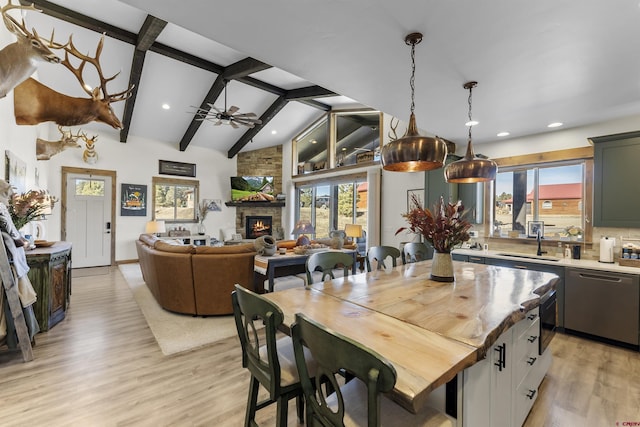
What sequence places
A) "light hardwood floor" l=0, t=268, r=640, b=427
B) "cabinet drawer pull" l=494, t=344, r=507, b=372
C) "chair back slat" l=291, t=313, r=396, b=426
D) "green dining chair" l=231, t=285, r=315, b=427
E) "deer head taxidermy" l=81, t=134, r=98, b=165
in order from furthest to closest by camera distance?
"deer head taxidermy" l=81, t=134, r=98, b=165 → "light hardwood floor" l=0, t=268, r=640, b=427 → "cabinet drawer pull" l=494, t=344, r=507, b=372 → "green dining chair" l=231, t=285, r=315, b=427 → "chair back slat" l=291, t=313, r=396, b=426

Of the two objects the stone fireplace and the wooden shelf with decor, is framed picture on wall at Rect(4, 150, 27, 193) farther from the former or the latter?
the stone fireplace

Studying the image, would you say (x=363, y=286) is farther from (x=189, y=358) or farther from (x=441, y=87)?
(x=441, y=87)

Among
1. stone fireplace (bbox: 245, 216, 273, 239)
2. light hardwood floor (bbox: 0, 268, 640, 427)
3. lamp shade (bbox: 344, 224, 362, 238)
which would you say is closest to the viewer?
light hardwood floor (bbox: 0, 268, 640, 427)

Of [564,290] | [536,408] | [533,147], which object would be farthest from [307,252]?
[533,147]

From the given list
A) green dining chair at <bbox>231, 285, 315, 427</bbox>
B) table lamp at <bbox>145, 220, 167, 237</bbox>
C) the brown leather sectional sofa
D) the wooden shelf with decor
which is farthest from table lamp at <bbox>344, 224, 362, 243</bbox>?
table lamp at <bbox>145, 220, 167, 237</bbox>

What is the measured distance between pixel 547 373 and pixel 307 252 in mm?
2868

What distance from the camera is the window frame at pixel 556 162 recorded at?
359cm

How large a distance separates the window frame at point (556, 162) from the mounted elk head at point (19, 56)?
5.52m

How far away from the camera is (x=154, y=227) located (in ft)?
23.5

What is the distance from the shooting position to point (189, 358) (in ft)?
8.57

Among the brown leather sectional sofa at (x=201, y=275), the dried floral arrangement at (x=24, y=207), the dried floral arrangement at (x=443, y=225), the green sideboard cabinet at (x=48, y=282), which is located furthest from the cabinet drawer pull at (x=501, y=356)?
the dried floral arrangement at (x=24, y=207)

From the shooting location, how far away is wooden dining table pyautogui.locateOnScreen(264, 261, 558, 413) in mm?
962

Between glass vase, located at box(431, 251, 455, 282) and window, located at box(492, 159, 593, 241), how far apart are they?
9.21 feet

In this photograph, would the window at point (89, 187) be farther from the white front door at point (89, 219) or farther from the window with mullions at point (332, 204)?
the window with mullions at point (332, 204)
